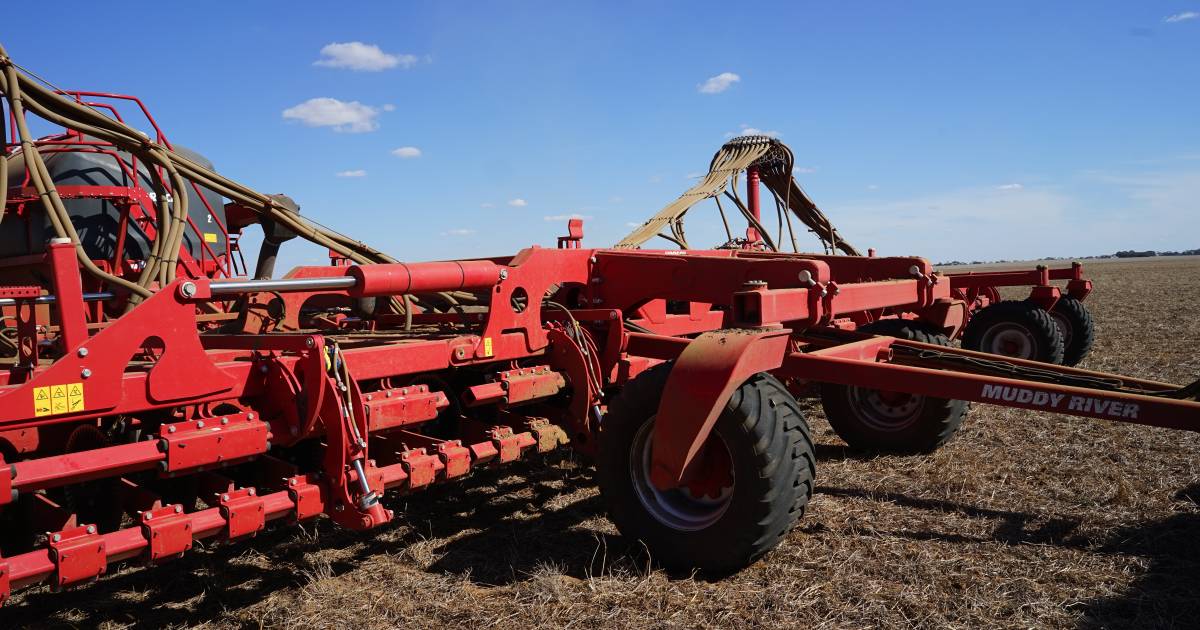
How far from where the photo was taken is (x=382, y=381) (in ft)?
13.1

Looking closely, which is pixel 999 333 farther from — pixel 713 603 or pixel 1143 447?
pixel 713 603

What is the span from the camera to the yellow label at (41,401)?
9.32 feet

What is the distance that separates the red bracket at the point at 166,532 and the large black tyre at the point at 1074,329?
902 cm

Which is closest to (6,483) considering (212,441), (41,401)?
(41,401)

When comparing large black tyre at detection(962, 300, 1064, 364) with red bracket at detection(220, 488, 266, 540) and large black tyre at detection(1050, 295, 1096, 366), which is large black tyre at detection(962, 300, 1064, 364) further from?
red bracket at detection(220, 488, 266, 540)

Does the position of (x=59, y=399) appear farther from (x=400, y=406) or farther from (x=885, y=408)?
(x=885, y=408)

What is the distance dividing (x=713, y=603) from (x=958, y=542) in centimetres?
126

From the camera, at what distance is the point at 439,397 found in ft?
13.1

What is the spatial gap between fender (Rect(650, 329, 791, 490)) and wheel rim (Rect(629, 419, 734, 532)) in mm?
262

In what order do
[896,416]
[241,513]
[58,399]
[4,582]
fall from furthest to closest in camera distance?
[896,416]
[241,513]
[58,399]
[4,582]

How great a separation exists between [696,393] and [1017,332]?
6104 millimetres

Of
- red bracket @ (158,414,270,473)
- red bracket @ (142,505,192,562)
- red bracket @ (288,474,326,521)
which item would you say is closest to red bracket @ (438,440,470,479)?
red bracket @ (288,474,326,521)

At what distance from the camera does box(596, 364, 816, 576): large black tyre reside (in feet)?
10.9

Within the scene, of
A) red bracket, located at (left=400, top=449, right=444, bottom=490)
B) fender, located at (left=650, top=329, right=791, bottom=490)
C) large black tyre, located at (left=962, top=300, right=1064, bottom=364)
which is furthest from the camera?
large black tyre, located at (left=962, top=300, right=1064, bottom=364)
